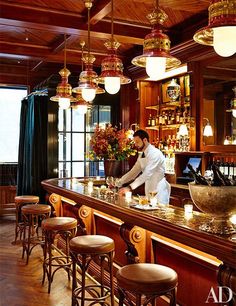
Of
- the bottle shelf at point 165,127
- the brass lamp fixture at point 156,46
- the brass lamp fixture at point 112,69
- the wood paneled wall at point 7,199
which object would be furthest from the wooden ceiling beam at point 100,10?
the wood paneled wall at point 7,199

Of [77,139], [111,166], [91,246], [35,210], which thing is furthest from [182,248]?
[77,139]

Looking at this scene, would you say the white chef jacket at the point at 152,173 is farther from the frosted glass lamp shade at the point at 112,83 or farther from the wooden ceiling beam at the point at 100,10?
the wooden ceiling beam at the point at 100,10

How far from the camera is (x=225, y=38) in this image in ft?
7.52

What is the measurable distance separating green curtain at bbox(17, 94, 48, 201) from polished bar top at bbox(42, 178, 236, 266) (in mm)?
3159

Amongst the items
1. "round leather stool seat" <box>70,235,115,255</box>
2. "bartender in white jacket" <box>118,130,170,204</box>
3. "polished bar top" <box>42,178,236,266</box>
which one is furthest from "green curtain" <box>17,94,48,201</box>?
"round leather stool seat" <box>70,235,115,255</box>

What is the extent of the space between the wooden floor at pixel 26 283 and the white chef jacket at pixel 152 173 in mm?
1300

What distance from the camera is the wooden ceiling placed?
4391mm

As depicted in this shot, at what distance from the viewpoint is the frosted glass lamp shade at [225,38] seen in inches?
89.6

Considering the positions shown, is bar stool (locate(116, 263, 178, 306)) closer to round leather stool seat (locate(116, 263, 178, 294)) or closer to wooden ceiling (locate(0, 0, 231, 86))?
round leather stool seat (locate(116, 263, 178, 294))

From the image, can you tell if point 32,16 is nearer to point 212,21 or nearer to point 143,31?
point 143,31

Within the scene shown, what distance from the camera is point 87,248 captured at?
290cm

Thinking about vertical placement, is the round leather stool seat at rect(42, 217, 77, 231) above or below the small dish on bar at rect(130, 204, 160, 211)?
below

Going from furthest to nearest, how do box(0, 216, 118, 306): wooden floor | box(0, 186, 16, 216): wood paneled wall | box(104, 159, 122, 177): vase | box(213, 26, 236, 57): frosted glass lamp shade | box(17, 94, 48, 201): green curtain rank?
box(0, 186, 16, 216): wood paneled wall → box(17, 94, 48, 201): green curtain → box(104, 159, 122, 177): vase → box(0, 216, 118, 306): wooden floor → box(213, 26, 236, 57): frosted glass lamp shade

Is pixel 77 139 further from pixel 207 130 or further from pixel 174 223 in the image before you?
pixel 174 223
